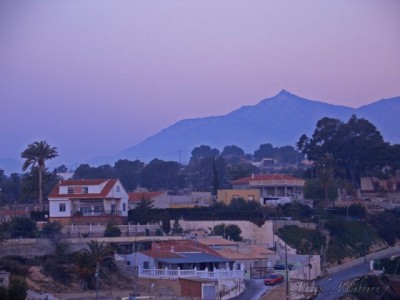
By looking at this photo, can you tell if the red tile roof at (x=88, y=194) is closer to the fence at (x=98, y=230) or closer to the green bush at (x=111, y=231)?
the fence at (x=98, y=230)

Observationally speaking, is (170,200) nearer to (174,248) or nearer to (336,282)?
(336,282)

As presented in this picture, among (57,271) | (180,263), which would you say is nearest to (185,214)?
(180,263)

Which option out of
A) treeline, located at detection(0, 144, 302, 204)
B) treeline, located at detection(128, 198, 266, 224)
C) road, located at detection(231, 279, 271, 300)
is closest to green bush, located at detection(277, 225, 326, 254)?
treeline, located at detection(128, 198, 266, 224)

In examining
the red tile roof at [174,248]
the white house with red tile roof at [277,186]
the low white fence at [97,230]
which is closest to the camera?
the red tile roof at [174,248]

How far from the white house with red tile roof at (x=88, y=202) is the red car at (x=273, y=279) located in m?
11.8

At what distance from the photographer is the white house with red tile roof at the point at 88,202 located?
1982 inches

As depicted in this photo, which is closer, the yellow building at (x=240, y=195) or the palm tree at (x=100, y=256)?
the palm tree at (x=100, y=256)

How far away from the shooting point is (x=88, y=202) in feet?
168

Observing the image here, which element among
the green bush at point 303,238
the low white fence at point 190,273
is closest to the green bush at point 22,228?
the low white fence at point 190,273

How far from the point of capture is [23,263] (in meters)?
38.7

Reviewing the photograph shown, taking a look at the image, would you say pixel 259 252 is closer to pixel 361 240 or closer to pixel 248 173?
pixel 361 240

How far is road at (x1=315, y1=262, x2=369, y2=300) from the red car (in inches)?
Answer: 62.0

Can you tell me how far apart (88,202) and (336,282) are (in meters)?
13.6

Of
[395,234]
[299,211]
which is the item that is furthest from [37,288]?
[395,234]
